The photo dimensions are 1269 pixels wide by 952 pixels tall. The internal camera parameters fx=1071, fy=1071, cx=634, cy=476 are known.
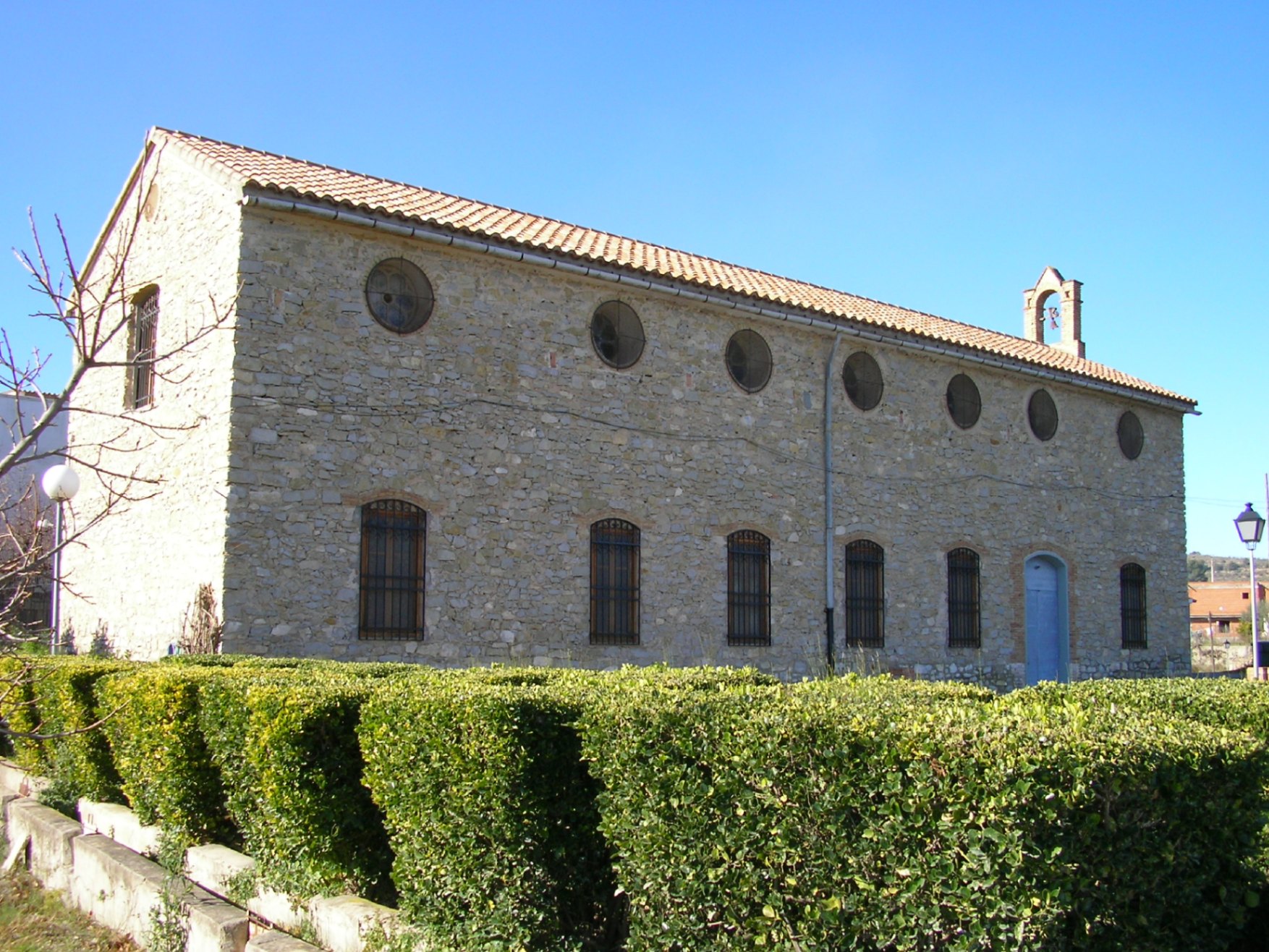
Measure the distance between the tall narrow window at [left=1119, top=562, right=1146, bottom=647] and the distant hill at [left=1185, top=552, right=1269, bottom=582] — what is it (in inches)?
2769

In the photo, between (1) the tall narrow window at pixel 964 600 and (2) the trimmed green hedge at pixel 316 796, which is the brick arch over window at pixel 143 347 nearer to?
(2) the trimmed green hedge at pixel 316 796

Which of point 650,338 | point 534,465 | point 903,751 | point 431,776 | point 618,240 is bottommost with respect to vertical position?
point 431,776

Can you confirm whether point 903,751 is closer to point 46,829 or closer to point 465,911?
point 465,911

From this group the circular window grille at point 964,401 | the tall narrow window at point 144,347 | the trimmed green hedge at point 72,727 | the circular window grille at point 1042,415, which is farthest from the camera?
the circular window grille at point 1042,415

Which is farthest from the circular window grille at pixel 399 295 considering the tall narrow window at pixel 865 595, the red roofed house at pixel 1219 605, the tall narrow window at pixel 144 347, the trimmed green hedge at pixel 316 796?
the red roofed house at pixel 1219 605

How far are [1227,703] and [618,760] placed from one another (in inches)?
145

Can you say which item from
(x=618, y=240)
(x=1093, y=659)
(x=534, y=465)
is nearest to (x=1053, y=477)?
(x=1093, y=659)

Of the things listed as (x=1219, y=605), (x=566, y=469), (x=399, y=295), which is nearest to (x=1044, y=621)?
(x=566, y=469)

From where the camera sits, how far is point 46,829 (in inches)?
294

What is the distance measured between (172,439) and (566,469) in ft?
15.2

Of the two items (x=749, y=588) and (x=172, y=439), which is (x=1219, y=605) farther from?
(x=172, y=439)

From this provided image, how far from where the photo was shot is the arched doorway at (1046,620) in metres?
18.6

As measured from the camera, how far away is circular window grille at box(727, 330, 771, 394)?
15188 millimetres

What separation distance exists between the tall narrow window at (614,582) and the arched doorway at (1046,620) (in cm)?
831
